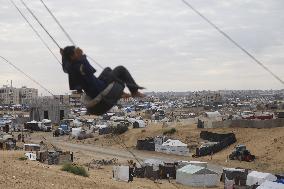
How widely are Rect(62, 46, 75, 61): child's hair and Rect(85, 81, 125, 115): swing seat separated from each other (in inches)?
31.9

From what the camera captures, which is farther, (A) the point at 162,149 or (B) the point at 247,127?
(B) the point at 247,127

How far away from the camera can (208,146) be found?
159ft

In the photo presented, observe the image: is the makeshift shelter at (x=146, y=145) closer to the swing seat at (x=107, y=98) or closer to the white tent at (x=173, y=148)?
the white tent at (x=173, y=148)

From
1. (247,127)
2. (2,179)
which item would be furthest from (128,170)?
(247,127)

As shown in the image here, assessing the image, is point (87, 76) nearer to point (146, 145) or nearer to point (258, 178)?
point (258, 178)

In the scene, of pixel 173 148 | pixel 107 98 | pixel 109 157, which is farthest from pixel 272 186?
pixel 173 148

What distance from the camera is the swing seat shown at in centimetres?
787

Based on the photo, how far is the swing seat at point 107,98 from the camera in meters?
7.87

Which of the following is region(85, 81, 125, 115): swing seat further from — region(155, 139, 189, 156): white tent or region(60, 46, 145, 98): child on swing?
region(155, 139, 189, 156): white tent

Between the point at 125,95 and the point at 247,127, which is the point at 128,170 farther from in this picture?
the point at 247,127

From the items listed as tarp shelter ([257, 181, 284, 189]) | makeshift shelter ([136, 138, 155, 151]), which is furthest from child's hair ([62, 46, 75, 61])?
makeshift shelter ([136, 138, 155, 151])

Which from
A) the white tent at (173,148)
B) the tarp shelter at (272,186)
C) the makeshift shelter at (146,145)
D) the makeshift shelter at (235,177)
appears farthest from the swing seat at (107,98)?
the makeshift shelter at (146,145)

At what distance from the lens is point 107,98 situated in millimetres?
7875

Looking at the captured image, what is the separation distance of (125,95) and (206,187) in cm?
2439
